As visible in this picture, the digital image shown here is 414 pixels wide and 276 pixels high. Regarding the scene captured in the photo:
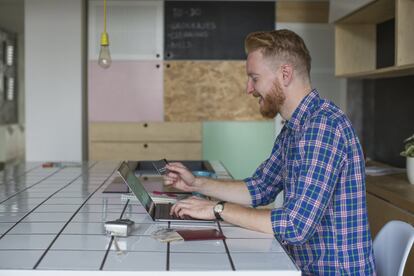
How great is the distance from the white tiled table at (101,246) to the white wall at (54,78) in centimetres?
258

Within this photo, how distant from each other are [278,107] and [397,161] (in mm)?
2082

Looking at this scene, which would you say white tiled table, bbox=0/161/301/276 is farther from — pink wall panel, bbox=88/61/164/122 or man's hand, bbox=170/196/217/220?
pink wall panel, bbox=88/61/164/122

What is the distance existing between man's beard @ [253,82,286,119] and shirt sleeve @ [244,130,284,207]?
10.7 inches

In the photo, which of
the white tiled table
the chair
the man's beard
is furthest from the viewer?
the man's beard

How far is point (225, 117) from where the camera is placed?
15.1 feet

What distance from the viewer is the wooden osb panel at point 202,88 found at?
4559 mm

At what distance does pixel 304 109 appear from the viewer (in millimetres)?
1677

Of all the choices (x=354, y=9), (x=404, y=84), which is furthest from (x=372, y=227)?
(x=354, y=9)

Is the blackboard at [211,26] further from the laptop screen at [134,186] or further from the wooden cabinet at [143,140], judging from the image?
the laptop screen at [134,186]

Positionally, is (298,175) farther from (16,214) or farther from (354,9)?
(354,9)

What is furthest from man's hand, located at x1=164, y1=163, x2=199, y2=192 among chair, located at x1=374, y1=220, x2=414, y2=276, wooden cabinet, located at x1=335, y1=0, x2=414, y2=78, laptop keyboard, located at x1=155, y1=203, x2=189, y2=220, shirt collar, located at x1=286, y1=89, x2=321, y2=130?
wooden cabinet, located at x1=335, y1=0, x2=414, y2=78

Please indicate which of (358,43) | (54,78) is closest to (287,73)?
(358,43)

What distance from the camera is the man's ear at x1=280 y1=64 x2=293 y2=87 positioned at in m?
1.66

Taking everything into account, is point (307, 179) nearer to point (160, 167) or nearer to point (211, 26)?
point (160, 167)
